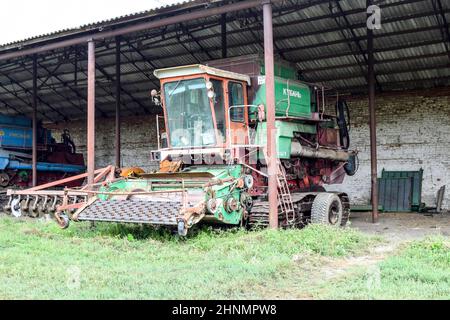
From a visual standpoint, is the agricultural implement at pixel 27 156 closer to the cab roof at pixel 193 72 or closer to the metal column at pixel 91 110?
the metal column at pixel 91 110

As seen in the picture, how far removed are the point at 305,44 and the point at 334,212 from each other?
6.74m

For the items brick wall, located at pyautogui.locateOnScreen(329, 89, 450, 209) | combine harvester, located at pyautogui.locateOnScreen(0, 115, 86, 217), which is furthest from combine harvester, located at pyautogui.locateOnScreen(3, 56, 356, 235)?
combine harvester, located at pyautogui.locateOnScreen(0, 115, 86, 217)

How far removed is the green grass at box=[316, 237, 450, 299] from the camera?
4.98m

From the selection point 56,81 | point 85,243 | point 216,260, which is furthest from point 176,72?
point 56,81

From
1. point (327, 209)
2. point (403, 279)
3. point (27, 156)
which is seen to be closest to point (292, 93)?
point (327, 209)

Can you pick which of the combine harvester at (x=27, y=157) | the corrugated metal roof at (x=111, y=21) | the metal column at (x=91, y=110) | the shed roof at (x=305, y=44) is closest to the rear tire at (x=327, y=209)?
the shed roof at (x=305, y=44)

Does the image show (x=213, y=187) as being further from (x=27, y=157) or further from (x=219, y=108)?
(x=27, y=157)

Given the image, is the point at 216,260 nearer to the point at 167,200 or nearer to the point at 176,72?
the point at 167,200

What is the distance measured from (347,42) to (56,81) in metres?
12.6

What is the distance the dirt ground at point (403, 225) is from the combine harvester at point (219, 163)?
3.19 feet

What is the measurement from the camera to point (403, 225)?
11656mm

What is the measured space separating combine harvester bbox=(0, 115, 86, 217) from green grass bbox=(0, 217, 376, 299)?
23.5 feet
